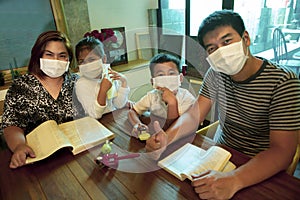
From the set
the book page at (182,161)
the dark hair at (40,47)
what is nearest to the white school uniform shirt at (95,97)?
the dark hair at (40,47)

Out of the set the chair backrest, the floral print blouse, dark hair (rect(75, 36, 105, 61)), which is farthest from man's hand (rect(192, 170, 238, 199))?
the chair backrest

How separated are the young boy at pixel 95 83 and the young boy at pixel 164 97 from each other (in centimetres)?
18

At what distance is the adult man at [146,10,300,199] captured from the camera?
642 millimetres

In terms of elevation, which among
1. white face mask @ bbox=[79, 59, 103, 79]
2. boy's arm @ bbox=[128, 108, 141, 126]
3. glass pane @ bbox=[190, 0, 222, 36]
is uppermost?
glass pane @ bbox=[190, 0, 222, 36]

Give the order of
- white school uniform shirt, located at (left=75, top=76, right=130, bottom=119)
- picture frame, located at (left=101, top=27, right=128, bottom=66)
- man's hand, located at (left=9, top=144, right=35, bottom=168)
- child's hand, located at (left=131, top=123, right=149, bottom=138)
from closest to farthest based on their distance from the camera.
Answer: man's hand, located at (left=9, top=144, right=35, bottom=168), child's hand, located at (left=131, top=123, right=149, bottom=138), white school uniform shirt, located at (left=75, top=76, right=130, bottom=119), picture frame, located at (left=101, top=27, right=128, bottom=66)

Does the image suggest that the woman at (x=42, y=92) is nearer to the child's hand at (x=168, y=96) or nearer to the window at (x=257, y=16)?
the child's hand at (x=168, y=96)

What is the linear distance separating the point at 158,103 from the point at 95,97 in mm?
375

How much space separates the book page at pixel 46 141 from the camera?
831mm

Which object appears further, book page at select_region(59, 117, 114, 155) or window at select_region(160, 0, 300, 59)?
window at select_region(160, 0, 300, 59)

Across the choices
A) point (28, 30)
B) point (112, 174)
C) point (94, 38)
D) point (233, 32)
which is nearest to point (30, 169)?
point (112, 174)

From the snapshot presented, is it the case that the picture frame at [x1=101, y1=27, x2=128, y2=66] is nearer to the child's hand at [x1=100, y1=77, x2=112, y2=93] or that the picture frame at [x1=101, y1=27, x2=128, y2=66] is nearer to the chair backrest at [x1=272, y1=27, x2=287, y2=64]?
the child's hand at [x1=100, y1=77, x2=112, y2=93]

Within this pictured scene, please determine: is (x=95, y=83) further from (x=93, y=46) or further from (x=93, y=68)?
(x=93, y=46)

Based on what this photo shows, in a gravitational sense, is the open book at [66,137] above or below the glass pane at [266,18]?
below

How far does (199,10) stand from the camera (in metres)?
2.51
